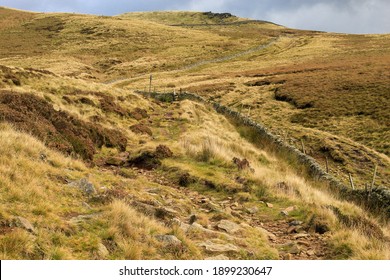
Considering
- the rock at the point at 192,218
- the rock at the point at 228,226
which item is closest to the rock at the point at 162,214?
the rock at the point at 192,218

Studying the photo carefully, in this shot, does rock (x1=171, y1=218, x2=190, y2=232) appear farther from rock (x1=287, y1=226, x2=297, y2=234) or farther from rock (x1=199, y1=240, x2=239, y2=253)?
rock (x1=287, y1=226, x2=297, y2=234)

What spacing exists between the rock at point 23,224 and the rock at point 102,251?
1.20 m

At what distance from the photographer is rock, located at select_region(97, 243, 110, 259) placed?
6.98m

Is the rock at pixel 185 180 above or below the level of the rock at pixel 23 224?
below

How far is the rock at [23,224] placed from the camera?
273 inches

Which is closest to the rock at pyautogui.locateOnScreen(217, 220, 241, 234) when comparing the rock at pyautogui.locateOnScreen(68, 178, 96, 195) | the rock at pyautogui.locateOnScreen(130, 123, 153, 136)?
the rock at pyautogui.locateOnScreen(68, 178, 96, 195)

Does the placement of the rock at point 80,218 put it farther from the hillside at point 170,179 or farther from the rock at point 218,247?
the rock at point 218,247

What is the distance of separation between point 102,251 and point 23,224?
1.50m

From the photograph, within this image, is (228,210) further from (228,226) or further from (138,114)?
(138,114)

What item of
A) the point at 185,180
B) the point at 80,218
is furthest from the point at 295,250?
the point at 185,180

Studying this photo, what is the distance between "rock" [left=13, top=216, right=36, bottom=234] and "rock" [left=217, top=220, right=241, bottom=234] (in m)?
4.86

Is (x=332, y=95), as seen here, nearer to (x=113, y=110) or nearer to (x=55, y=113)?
(x=113, y=110)
